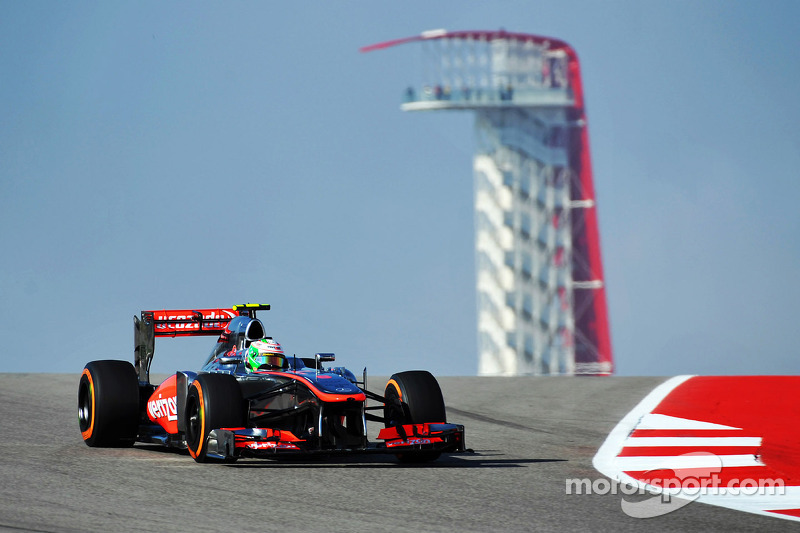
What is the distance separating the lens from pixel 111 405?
11180 mm

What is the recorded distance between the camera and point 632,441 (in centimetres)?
1183

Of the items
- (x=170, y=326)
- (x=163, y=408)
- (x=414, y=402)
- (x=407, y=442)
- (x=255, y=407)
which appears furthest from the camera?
(x=170, y=326)

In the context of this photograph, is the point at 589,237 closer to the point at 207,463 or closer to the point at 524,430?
the point at 524,430

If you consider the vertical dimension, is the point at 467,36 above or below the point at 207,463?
above

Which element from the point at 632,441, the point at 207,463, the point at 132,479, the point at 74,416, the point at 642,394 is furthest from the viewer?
the point at 642,394

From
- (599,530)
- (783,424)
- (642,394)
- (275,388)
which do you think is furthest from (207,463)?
(642,394)

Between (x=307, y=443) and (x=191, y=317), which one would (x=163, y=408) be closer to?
(x=191, y=317)

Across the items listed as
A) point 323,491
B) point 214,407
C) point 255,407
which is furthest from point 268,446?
point 323,491

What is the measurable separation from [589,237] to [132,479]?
4158 centimetres

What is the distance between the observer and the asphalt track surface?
268 inches

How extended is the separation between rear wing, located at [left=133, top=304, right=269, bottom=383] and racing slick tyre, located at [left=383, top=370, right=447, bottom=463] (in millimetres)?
2569

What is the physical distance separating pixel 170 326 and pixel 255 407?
274cm

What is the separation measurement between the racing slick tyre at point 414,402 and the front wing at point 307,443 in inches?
12.2

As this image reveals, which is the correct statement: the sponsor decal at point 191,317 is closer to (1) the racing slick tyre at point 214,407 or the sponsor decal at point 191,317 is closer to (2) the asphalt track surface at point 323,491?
(2) the asphalt track surface at point 323,491
